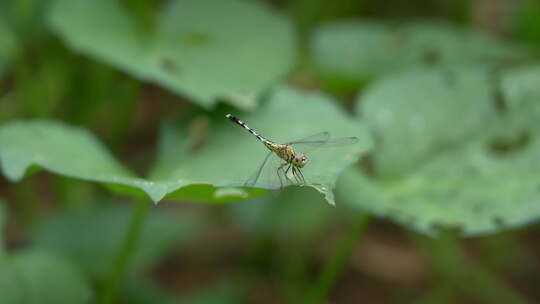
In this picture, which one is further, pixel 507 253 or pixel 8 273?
pixel 507 253

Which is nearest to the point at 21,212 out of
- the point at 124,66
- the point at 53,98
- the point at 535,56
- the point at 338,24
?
the point at 53,98

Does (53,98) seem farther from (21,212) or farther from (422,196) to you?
(422,196)

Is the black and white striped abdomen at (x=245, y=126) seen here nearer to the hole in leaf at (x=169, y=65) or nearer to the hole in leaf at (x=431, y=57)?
the hole in leaf at (x=169, y=65)

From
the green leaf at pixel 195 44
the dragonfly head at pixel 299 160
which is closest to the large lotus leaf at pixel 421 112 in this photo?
the green leaf at pixel 195 44

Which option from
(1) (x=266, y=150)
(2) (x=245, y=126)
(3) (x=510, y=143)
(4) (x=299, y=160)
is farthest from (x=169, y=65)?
(3) (x=510, y=143)

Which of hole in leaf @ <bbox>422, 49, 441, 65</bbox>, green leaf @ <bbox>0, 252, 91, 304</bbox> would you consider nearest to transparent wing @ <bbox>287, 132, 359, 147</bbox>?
green leaf @ <bbox>0, 252, 91, 304</bbox>

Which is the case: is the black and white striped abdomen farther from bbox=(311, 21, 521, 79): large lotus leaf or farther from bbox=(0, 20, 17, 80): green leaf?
bbox=(0, 20, 17, 80): green leaf
